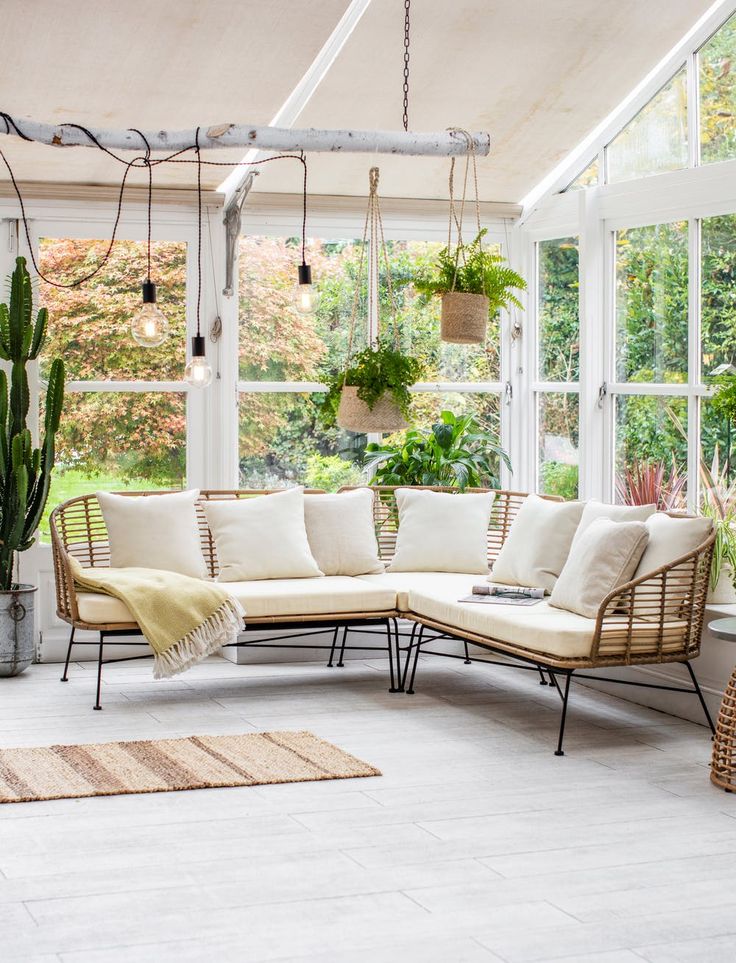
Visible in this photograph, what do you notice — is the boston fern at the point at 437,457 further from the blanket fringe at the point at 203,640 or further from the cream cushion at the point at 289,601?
the blanket fringe at the point at 203,640

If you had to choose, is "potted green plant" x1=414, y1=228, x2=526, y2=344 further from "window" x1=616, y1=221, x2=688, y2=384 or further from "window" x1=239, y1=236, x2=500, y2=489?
"window" x1=239, y1=236, x2=500, y2=489

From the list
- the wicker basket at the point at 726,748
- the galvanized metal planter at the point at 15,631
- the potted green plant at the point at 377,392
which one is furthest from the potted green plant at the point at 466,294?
the galvanized metal planter at the point at 15,631

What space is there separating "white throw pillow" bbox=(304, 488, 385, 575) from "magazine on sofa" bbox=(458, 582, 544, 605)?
0.81 meters

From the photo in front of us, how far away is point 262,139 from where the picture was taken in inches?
199

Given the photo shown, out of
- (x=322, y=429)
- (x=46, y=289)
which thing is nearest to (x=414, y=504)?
(x=322, y=429)

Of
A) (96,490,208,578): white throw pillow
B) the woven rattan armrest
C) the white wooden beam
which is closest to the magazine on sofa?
the woven rattan armrest

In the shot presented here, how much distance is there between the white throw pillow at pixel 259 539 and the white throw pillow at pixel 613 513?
1.33 m

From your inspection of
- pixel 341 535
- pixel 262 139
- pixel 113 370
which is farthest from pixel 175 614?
pixel 262 139

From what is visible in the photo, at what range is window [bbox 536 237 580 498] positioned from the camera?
6750 mm

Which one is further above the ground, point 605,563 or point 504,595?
point 605,563

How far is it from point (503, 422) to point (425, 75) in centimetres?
214

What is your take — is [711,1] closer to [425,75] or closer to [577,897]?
[425,75]

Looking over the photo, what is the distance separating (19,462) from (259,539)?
1.19m

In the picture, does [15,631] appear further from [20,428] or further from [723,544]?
[723,544]
